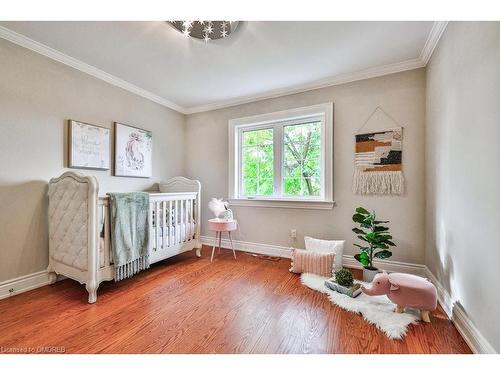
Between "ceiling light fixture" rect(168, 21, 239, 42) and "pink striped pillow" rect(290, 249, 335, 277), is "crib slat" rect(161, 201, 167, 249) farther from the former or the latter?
"ceiling light fixture" rect(168, 21, 239, 42)

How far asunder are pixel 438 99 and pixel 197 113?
2.94 meters

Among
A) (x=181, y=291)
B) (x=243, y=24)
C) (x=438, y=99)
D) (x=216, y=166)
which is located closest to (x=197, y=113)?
(x=216, y=166)

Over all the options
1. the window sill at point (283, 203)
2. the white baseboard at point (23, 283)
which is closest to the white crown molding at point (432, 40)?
the window sill at point (283, 203)

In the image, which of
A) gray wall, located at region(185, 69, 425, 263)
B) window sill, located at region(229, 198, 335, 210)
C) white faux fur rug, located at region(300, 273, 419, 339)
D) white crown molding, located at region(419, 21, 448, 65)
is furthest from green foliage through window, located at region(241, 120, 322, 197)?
white faux fur rug, located at region(300, 273, 419, 339)

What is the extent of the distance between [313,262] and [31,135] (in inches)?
113

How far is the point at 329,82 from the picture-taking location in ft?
8.23

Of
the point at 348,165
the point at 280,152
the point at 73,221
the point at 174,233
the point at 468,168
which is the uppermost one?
the point at 280,152

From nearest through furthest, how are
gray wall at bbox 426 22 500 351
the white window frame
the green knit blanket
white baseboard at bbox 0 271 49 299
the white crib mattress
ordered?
gray wall at bbox 426 22 500 351, white baseboard at bbox 0 271 49 299, the green knit blanket, the white crib mattress, the white window frame

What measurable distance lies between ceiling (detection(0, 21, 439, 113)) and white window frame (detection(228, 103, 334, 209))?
1.09 feet

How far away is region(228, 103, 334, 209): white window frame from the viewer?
2.53 metres

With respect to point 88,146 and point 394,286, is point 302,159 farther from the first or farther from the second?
A: point 88,146

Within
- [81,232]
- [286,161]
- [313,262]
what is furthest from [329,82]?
[81,232]
